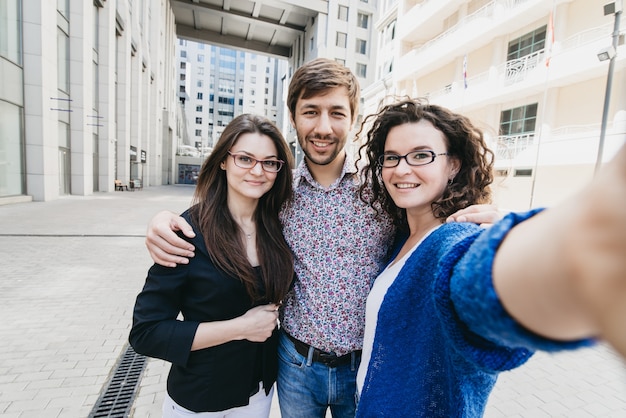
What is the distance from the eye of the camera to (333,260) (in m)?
1.67

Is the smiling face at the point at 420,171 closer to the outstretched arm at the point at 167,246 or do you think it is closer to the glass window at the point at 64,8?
the outstretched arm at the point at 167,246

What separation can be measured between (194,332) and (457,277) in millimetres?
1178

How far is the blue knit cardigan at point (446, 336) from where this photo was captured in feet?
1.72

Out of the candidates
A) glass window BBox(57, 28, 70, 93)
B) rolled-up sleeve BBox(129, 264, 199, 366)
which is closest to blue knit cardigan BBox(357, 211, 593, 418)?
rolled-up sleeve BBox(129, 264, 199, 366)

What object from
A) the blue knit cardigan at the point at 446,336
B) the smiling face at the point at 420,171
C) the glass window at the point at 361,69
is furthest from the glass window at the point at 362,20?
the blue knit cardigan at the point at 446,336

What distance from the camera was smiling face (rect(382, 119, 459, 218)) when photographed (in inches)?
54.8

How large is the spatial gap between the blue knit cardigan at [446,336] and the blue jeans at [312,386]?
0.45 metres

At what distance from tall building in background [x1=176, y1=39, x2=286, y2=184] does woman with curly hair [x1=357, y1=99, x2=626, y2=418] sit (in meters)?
77.4

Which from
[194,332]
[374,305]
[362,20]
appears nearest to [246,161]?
[194,332]

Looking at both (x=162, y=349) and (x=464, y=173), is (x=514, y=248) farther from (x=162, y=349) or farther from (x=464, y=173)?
(x=162, y=349)

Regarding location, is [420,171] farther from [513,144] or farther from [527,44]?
[527,44]

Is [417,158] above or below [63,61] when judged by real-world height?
below

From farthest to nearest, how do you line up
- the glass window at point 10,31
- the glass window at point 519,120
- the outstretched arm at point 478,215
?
1. the glass window at point 519,120
2. the glass window at point 10,31
3. the outstretched arm at point 478,215

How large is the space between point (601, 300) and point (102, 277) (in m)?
6.17
